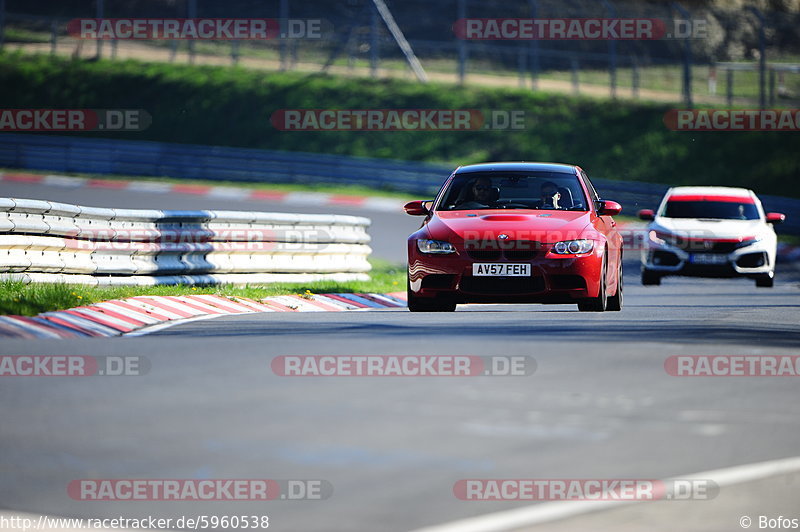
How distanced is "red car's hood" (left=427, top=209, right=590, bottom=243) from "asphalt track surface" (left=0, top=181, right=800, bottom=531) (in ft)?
5.62

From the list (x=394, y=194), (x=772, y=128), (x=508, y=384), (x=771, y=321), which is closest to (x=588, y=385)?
(x=508, y=384)

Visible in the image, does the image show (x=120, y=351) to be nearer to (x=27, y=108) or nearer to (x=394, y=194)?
(x=394, y=194)

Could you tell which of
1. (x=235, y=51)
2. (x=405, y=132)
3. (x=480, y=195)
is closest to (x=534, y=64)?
(x=405, y=132)

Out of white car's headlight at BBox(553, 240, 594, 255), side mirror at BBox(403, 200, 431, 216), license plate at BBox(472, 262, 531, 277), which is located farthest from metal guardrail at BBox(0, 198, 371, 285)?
white car's headlight at BBox(553, 240, 594, 255)

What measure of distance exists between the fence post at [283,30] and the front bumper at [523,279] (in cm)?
3049

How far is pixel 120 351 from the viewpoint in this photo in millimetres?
9922

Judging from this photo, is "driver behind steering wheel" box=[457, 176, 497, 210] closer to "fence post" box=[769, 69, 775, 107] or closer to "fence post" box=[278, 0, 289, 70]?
"fence post" box=[278, 0, 289, 70]

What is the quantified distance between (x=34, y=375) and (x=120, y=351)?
32.5 inches

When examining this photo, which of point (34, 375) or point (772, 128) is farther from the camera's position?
point (772, 128)

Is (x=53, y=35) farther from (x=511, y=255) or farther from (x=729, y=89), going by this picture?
(x=511, y=255)

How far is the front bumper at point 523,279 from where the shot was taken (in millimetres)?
13078

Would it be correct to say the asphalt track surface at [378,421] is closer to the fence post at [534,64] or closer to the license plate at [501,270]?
the license plate at [501,270]

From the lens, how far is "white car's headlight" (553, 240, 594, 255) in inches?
516

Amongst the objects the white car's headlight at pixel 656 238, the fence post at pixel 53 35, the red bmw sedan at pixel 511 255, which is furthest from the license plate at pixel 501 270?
the fence post at pixel 53 35
